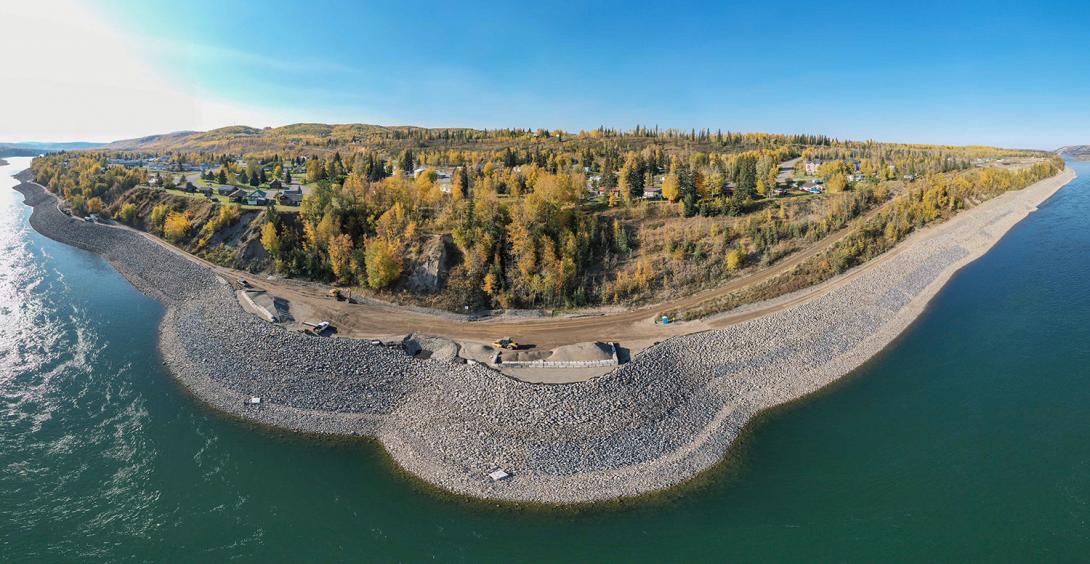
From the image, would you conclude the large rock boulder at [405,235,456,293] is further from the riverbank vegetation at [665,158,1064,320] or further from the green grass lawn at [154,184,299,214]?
the green grass lawn at [154,184,299,214]

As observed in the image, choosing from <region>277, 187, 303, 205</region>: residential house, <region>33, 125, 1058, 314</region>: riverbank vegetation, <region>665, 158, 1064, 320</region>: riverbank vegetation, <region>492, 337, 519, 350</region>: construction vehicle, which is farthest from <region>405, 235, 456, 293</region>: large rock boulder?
<region>277, 187, 303, 205</region>: residential house

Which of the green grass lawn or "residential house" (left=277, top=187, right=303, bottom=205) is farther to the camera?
"residential house" (left=277, top=187, right=303, bottom=205)

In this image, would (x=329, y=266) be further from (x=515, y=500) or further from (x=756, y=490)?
(x=756, y=490)

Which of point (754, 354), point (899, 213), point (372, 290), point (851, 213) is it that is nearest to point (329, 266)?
point (372, 290)

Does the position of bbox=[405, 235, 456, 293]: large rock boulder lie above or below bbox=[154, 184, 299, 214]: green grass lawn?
below

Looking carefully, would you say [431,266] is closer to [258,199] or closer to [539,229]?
[539,229]

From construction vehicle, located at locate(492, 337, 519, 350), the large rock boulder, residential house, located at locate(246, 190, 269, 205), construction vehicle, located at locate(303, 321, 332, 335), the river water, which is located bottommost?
the river water
